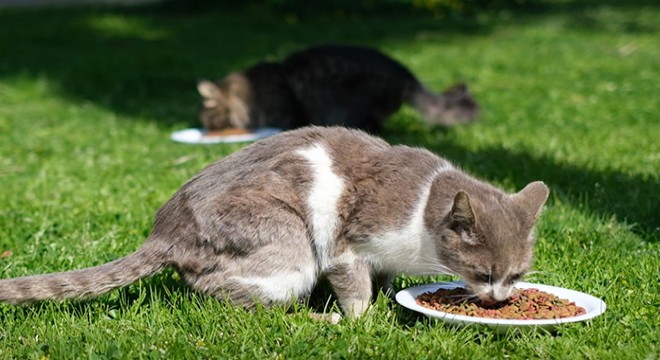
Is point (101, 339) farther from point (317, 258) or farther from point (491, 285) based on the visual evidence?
point (491, 285)

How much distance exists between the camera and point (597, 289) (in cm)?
472

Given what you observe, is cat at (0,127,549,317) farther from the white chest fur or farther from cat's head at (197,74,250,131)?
cat's head at (197,74,250,131)

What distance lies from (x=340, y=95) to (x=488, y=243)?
4.93 meters

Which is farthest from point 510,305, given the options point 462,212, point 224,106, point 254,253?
point 224,106

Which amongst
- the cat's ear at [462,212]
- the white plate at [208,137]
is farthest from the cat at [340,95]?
the cat's ear at [462,212]

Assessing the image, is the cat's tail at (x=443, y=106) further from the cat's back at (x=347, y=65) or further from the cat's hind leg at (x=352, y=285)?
the cat's hind leg at (x=352, y=285)

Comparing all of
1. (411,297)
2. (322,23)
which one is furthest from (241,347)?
(322,23)

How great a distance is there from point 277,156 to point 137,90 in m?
7.76

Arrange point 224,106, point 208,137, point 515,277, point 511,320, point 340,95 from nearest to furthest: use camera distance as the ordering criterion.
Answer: point 511,320 < point 515,277 < point 340,95 < point 208,137 < point 224,106

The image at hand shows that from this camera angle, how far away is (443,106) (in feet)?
29.7

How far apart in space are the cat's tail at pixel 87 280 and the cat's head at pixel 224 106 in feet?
17.1

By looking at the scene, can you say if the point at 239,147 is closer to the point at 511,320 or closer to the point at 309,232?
the point at 309,232

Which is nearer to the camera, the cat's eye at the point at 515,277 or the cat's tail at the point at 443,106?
the cat's eye at the point at 515,277

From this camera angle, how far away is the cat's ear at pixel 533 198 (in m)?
4.45
